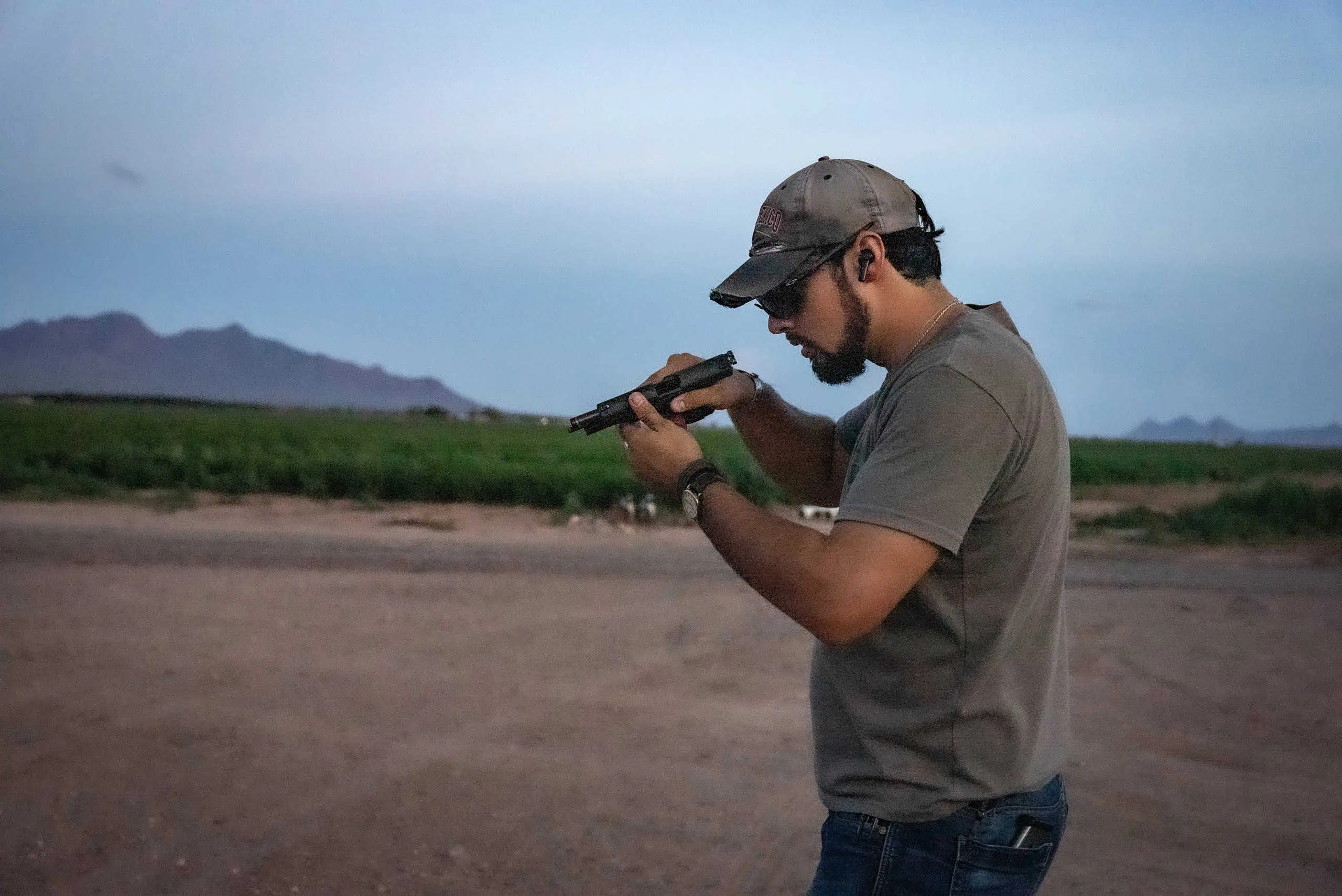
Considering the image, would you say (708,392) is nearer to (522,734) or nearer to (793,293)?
(793,293)

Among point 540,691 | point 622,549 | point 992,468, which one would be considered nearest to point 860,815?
point 992,468

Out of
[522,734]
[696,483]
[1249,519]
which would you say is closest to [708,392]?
[696,483]

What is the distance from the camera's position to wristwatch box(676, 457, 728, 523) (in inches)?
77.6

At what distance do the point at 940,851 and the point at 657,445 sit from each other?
0.76 metres

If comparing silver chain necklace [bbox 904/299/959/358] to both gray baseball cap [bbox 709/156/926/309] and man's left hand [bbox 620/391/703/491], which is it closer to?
gray baseball cap [bbox 709/156/926/309]

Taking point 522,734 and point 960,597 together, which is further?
point 522,734

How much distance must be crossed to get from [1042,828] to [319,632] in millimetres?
6277

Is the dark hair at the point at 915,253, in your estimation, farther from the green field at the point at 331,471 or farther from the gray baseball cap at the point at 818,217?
the green field at the point at 331,471

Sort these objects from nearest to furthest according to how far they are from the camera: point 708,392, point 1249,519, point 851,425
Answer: point 708,392, point 851,425, point 1249,519

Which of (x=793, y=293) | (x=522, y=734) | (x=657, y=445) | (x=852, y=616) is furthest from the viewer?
(x=522, y=734)

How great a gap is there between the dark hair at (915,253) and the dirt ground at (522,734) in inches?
108

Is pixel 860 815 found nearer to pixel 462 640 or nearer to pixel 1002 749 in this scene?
pixel 1002 749

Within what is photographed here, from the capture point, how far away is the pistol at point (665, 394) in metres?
2.13

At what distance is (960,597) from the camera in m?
1.84
